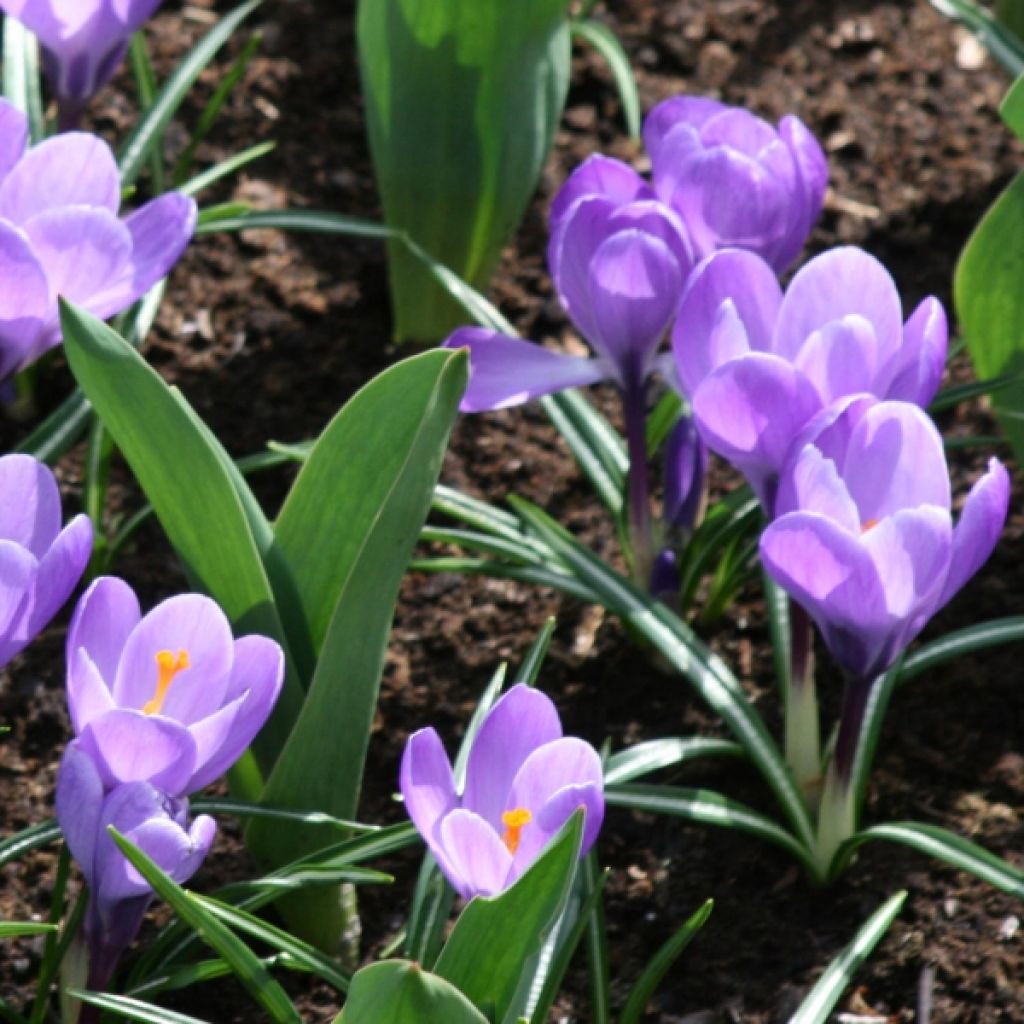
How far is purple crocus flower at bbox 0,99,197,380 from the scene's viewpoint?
149cm

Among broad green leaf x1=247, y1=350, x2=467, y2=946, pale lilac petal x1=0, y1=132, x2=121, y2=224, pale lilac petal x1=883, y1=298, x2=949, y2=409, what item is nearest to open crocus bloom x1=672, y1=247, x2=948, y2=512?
pale lilac petal x1=883, y1=298, x2=949, y2=409

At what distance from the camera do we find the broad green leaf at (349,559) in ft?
4.52

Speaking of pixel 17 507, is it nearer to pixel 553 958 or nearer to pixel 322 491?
pixel 322 491

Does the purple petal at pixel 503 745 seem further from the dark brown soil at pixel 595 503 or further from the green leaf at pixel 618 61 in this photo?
the green leaf at pixel 618 61

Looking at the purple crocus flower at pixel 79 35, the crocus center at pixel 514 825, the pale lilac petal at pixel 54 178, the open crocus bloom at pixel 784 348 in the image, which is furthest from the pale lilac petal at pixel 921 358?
the purple crocus flower at pixel 79 35

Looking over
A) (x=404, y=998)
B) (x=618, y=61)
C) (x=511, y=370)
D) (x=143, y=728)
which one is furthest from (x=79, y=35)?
(x=404, y=998)

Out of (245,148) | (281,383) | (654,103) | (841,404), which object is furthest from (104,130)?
(841,404)

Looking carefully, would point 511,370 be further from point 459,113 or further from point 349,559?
point 459,113

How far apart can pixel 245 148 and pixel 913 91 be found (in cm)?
114

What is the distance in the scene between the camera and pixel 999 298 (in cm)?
186

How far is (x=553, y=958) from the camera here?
1363 millimetres

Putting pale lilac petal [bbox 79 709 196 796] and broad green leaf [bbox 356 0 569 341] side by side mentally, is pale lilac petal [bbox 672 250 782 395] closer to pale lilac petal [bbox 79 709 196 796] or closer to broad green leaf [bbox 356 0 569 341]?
pale lilac petal [bbox 79 709 196 796]

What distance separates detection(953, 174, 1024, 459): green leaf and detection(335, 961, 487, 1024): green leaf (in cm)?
104

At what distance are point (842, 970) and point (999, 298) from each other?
0.79 meters
